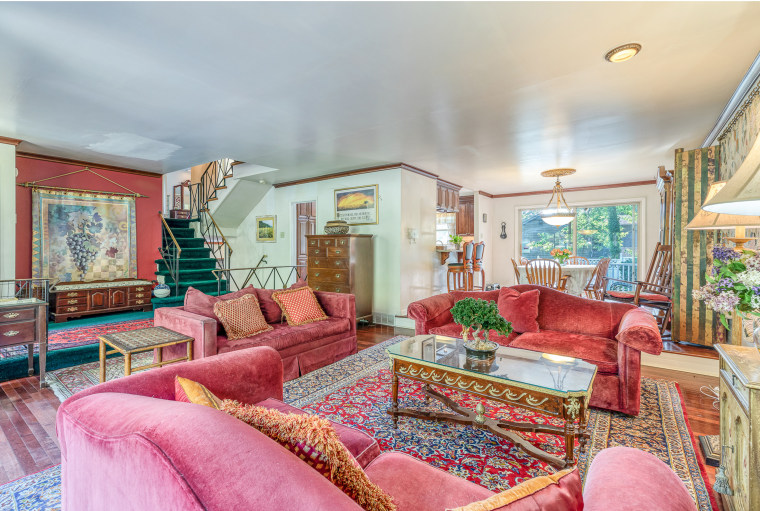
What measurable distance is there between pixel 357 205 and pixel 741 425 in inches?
A: 208

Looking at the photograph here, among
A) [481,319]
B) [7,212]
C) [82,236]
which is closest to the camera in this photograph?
[481,319]

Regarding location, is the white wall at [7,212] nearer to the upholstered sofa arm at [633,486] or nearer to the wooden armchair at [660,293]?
the upholstered sofa arm at [633,486]

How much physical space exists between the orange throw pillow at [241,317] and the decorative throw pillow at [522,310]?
2.26 m

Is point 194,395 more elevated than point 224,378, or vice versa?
point 194,395

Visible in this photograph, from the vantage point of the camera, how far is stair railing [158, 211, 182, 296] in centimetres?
587

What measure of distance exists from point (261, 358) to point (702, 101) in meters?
4.22

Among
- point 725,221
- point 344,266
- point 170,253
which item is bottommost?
point 344,266

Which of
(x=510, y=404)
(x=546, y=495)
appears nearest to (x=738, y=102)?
(x=510, y=404)

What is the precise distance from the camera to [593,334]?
10.5 ft

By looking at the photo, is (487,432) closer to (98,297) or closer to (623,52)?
(623,52)

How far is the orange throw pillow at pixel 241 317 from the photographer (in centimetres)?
306

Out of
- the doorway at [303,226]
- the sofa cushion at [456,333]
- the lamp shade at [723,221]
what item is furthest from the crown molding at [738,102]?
the doorway at [303,226]

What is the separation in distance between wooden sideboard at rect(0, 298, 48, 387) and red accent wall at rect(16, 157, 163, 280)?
271 centimetres

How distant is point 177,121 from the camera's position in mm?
3729
